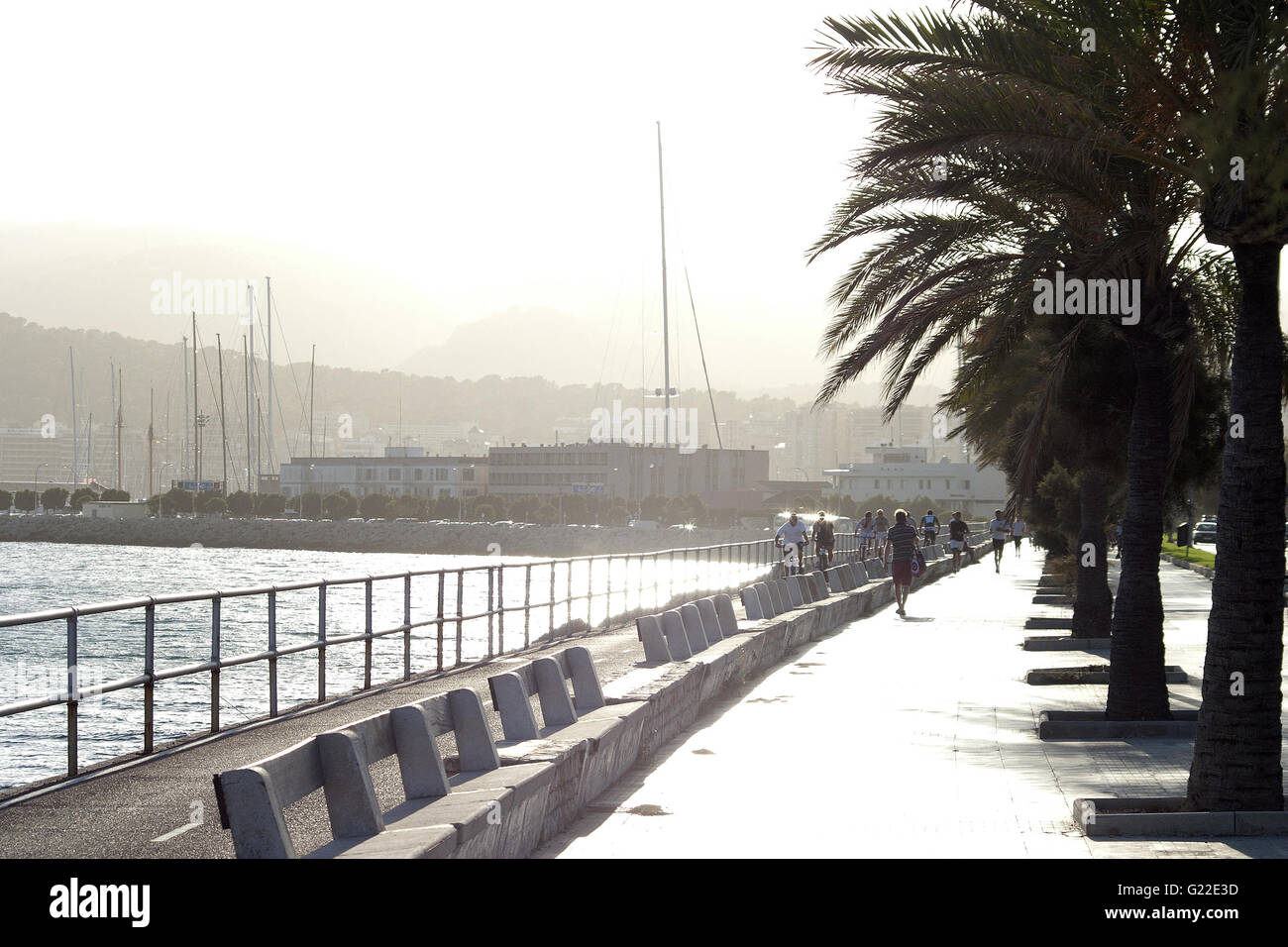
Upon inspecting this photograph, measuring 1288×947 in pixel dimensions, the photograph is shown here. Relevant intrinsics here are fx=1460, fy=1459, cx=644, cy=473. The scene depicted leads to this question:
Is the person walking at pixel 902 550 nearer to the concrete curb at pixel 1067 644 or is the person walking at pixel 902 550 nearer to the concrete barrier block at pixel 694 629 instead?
the concrete curb at pixel 1067 644

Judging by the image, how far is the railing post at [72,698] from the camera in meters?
9.14

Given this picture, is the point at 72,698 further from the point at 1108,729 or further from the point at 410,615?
the point at 410,615

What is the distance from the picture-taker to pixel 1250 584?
8523 mm

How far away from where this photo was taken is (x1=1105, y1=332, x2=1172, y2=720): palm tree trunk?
40.9 feet

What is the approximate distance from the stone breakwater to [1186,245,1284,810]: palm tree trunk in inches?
4302

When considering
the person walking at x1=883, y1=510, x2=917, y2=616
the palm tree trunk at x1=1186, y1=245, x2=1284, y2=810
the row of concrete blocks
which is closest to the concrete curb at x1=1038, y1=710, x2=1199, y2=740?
the row of concrete blocks

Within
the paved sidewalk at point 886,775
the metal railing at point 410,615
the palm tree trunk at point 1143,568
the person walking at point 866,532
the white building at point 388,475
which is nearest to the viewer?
the paved sidewalk at point 886,775

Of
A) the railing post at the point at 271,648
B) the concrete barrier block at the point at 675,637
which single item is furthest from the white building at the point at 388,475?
the railing post at the point at 271,648

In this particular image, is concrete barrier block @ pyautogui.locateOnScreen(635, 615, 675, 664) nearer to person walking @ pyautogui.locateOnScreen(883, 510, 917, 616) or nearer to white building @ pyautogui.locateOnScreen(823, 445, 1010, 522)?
person walking @ pyautogui.locateOnScreen(883, 510, 917, 616)

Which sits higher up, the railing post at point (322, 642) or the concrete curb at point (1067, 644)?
the railing post at point (322, 642)

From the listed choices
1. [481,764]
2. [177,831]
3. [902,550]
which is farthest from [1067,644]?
[177,831]

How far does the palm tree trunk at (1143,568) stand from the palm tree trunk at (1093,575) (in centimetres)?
778
